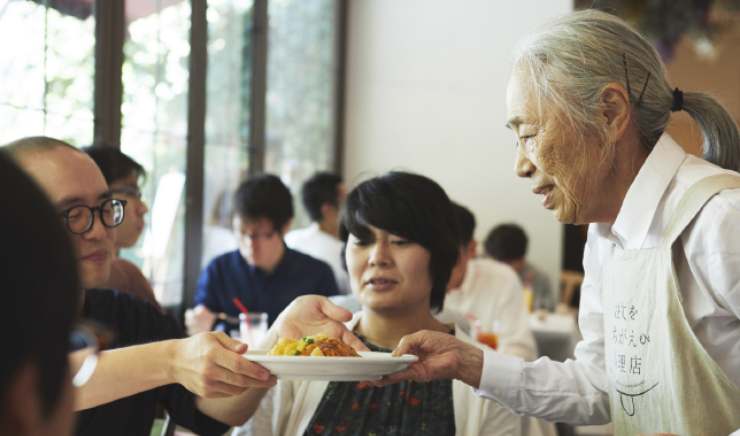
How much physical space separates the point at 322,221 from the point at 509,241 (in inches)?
52.2

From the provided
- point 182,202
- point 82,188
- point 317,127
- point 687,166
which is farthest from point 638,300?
point 317,127

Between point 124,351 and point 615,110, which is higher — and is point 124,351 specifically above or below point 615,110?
below

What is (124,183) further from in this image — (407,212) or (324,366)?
(324,366)

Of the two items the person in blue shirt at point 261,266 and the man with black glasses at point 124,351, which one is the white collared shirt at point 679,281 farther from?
the person in blue shirt at point 261,266

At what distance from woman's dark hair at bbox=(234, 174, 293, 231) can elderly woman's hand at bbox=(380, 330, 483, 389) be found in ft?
7.17

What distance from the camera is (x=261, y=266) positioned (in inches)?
152

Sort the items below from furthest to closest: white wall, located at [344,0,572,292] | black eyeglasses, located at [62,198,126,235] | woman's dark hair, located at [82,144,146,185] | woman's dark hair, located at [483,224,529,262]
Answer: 1. white wall, located at [344,0,572,292]
2. woman's dark hair, located at [483,224,529,262]
3. woman's dark hair, located at [82,144,146,185]
4. black eyeglasses, located at [62,198,126,235]

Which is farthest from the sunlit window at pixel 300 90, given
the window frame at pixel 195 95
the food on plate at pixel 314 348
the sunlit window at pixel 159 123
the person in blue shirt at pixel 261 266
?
the food on plate at pixel 314 348

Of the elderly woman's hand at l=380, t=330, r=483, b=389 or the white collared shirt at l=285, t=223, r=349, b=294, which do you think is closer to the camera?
the elderly woman's hand at l=380, t=330, r=483, b=389

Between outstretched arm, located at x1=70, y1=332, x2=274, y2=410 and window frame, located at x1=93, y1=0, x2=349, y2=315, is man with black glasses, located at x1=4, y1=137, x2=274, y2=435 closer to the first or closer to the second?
outstretched arm, located at x1=70, y1=332, x2=274, y2=410

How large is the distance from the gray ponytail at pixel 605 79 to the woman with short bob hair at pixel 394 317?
2.00 ft

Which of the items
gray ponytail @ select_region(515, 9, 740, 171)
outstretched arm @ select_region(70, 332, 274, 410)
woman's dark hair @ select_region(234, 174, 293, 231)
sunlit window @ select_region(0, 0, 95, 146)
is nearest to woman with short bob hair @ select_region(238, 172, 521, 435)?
outstretched arm @ select_region(70, 332, 274, 410)

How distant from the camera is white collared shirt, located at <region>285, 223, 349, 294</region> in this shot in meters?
4.64

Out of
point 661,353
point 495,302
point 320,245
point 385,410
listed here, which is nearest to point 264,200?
point 320,245
